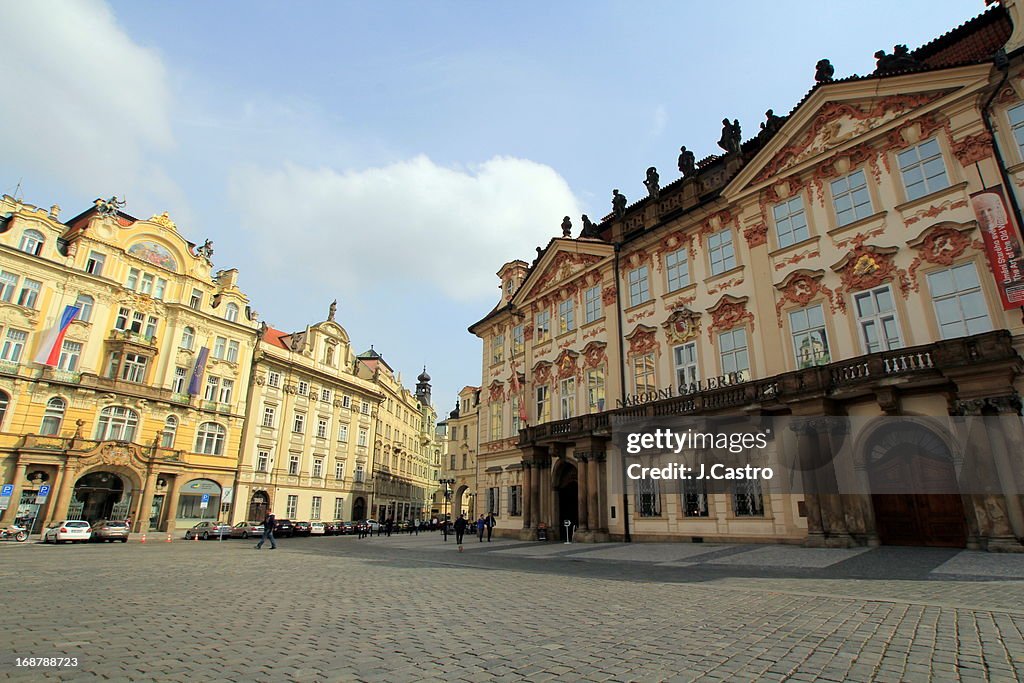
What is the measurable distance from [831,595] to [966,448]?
1006cm

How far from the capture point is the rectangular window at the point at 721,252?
24688 millimetres

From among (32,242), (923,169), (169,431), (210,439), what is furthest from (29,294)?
(923,169)

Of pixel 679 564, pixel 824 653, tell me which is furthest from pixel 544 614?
pixel 679 564

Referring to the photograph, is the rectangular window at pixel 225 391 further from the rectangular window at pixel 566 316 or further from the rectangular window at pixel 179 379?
the rectangular window at pixel 566 316

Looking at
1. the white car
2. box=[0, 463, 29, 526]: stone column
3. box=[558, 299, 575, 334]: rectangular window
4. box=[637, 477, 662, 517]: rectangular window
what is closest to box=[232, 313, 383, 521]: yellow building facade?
box=[0, 463, 29, 526]: stone column

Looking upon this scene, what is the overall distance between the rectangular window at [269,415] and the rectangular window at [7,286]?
21.3 meters

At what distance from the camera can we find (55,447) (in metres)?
38.9

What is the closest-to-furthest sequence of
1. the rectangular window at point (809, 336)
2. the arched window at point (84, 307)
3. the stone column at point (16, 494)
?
the rectangular window at point (809, 336) < the stone column at point (16, 494) < the arched window at point (84, 307)

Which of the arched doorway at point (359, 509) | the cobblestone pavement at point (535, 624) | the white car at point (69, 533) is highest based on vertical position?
the arched doorway at point (359, 509)

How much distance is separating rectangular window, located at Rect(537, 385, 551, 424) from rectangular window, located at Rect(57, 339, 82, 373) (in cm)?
3569

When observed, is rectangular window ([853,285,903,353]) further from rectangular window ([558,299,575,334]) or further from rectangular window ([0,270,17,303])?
rectangular window ([0,270,17,303])

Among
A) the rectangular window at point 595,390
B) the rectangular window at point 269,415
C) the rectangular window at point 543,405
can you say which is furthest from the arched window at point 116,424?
the rectangular window at point 595,390

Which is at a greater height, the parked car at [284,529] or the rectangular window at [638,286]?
the rectangular window at [638,286]

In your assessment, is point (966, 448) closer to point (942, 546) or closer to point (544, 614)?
point (942, 546)
